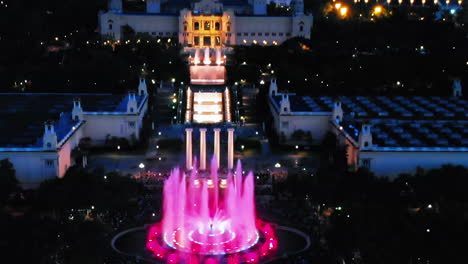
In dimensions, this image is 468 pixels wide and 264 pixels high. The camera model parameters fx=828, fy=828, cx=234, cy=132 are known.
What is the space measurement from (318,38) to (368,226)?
56143mm

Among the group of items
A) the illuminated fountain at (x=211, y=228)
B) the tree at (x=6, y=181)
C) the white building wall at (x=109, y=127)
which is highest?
the white building wall at (x=109, y=127)

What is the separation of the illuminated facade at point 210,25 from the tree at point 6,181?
46.6 m

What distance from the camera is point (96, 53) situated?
65.5 meters

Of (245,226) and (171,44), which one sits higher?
(171,44)

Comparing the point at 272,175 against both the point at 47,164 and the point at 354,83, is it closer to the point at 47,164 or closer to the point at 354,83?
the point at 47,164

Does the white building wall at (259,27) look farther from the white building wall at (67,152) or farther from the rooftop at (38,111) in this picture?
the white building wall at (67,152)

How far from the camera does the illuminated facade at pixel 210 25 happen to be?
8312cm

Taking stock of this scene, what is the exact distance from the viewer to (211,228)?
33.1m

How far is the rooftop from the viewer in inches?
1656

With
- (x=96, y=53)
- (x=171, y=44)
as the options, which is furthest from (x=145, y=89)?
(x=171, y=44)

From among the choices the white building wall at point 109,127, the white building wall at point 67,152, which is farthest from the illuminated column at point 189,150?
the white building wall at point 109,127

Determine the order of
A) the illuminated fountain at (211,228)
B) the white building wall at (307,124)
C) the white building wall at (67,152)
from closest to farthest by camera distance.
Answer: the illuminated fountain at (211,228) < the white building wall at (67,152) < the white building wall at (307,124)

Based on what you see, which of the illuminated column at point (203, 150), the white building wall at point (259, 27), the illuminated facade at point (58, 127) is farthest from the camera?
the white building wall at point (259, 27)

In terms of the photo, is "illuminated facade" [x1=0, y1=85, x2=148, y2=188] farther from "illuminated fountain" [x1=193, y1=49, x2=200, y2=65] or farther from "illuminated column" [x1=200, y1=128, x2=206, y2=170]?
"illuminated fountain" [x1=193, y1=49, x2=200, y2=65]
